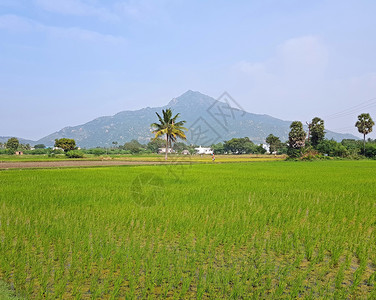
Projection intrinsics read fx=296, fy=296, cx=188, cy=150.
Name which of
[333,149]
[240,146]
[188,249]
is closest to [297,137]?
[333,149]

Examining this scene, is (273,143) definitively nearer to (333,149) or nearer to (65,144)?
(333,149)

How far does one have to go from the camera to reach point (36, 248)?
404 centimetres

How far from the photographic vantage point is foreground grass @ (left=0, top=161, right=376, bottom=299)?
2.92 metres

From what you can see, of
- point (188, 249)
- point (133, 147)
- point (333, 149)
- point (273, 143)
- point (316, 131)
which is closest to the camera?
point (188, 249)

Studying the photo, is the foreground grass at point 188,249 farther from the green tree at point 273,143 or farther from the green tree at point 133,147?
the green tree at point 273,143

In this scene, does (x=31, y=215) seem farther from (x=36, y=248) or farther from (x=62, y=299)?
(x=62, y=299)

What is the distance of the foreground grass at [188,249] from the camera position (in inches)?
115

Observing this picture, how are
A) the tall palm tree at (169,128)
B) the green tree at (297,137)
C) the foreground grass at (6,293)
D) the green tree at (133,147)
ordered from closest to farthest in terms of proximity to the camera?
the foreground grass at (6,293), the tall palm tree at (169,128), the green tree at (297,137), the green tree at (133,147)

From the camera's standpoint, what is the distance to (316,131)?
176 feet

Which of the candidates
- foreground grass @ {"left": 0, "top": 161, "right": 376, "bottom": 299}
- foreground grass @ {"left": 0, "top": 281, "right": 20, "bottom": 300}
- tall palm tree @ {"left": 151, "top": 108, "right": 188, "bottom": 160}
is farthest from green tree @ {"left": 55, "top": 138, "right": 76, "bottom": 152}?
foreground grass @ {"left": 0, "top": 281, "right": 20, "bottom": 300}

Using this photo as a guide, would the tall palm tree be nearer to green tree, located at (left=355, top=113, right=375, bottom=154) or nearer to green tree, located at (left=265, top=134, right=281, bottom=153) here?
green tree, located at (left=355, top=113, right=375, bottom=154)

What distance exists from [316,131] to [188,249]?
55006 mm

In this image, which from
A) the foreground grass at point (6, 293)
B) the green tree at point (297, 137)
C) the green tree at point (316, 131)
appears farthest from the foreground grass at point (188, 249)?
the green tree at point (316, 131)

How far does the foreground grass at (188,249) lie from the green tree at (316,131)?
50.2 meters
